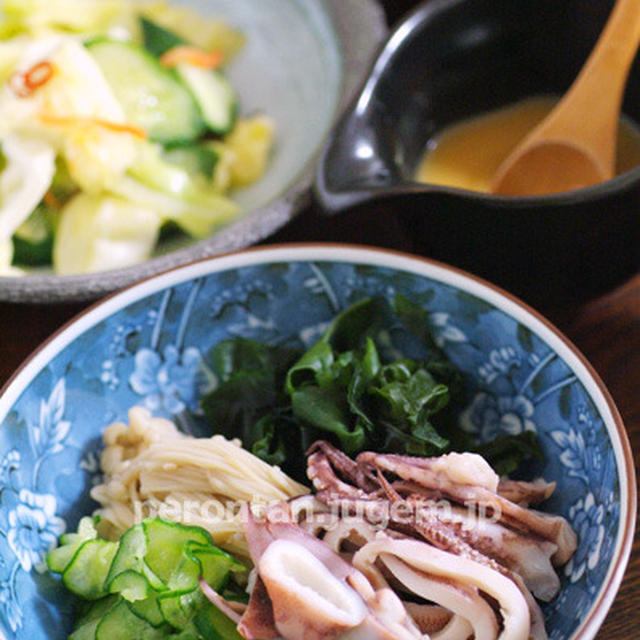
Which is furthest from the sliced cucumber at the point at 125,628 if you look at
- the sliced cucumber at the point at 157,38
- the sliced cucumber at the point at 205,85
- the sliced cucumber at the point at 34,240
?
the sliced cucumber at the point at 157,38

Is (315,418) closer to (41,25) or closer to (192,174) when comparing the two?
(192,174)

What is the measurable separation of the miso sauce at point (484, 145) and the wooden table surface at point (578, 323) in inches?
7.0

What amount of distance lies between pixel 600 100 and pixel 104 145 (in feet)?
3.53

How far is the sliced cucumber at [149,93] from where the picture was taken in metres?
2.26

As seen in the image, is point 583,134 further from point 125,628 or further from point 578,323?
point 125,628

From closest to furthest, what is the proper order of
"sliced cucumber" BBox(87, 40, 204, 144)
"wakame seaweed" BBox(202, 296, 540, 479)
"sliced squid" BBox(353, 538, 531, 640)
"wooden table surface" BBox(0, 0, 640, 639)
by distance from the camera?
"sliced squid" BBox(353, 538, 531, 640) < "wakame seaweed" BBox(202, 296, 540, 479) < "wooden table surface" BBox(0, 0, 640, 639) < "sliced cucumber" BBox(87, 40, 204, 144)

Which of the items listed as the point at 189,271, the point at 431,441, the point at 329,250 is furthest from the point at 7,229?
the point at 431,441

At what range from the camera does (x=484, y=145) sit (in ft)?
6.91

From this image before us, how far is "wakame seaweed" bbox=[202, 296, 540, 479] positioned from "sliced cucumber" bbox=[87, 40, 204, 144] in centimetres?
83

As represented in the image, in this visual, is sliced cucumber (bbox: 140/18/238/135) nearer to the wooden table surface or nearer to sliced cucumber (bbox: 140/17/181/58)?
sliced cucumber (bbox: 140/17/181/58)

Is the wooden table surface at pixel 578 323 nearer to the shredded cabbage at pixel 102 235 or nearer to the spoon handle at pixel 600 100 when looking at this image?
the shredded cabbage at pixel 102 235

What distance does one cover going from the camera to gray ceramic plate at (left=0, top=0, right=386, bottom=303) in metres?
1.95

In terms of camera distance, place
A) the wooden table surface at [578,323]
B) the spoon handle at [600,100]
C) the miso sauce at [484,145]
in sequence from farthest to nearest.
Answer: the miso sauce at [484,145], the spoon handle at [600,100], the wooden table surface at [578,323]

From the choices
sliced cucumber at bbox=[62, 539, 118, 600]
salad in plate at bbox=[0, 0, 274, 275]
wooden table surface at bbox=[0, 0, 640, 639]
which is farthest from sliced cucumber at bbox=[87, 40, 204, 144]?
sliced cucumber at bbox=[62, 539, 118, 600]
